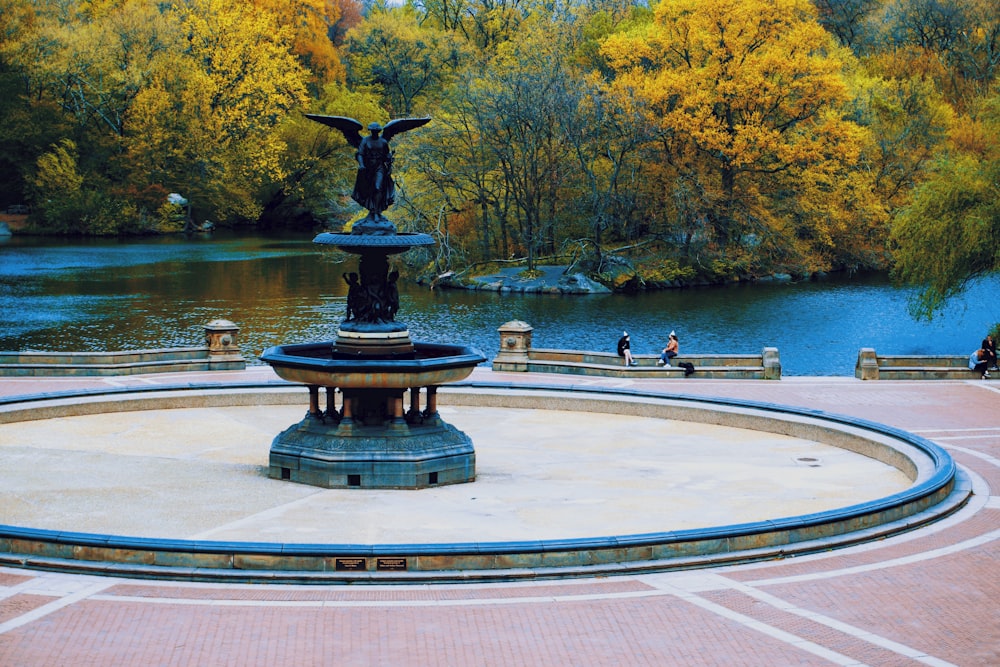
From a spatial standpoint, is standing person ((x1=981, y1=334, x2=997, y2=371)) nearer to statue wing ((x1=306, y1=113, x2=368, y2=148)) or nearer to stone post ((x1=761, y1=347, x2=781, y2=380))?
stone post ((x1=761, y1=347, x2=781, y2=380))

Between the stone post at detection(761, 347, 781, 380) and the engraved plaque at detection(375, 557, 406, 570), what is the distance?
21.8 metres

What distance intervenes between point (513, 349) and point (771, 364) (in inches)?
273

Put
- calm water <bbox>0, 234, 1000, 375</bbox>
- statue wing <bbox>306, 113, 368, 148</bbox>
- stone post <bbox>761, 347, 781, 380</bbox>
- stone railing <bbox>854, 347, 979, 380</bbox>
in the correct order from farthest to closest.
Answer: calm water <bbox>0, 234, 1000, 375</bbox>, stone railing <bbox>854, 347, 979, 380</bbox>, stone post <bbox>761, 347, 781, 380</bbox>, statue wing <bbox>306, 113, 368, 148</bbox>

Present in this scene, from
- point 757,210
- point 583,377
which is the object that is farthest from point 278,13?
point 583,377

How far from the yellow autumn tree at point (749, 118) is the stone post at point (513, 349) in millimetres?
36734

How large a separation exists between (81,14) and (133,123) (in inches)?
644

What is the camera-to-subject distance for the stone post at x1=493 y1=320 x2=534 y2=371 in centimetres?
3803

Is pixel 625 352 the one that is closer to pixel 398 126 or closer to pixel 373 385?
pixel 398 126

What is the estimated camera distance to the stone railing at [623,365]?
3778 centimetres

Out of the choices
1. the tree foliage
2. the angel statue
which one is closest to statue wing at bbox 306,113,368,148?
the angel statue

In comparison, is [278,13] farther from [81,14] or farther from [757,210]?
[757,210]

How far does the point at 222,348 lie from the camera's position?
37531 mm

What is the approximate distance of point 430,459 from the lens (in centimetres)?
2314

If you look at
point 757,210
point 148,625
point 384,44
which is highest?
point 384,44
